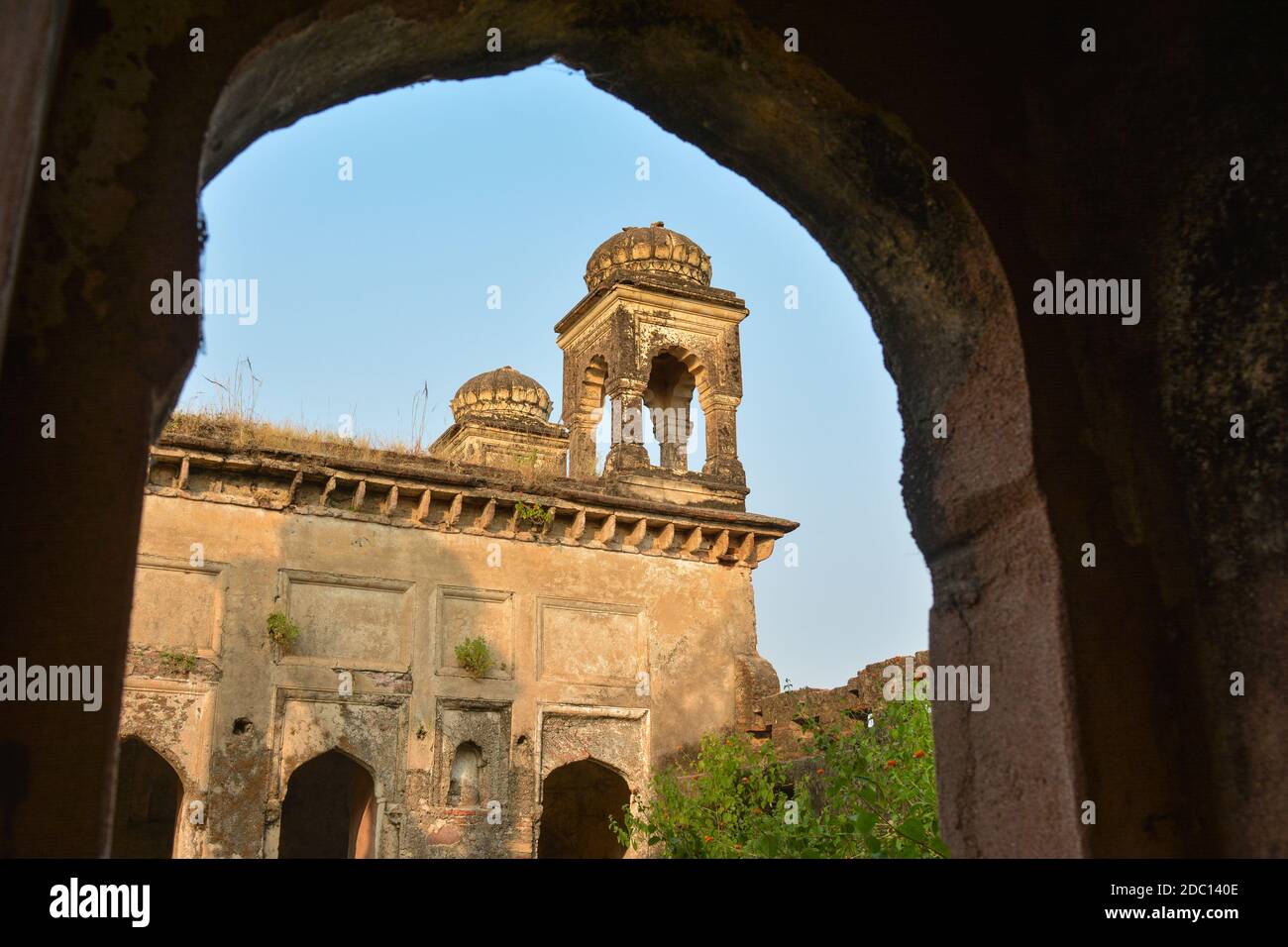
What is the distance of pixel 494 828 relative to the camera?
38.7ft

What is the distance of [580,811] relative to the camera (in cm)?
1473

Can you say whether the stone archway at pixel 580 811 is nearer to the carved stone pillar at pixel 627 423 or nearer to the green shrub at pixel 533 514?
the green shrub at pixel 533 514

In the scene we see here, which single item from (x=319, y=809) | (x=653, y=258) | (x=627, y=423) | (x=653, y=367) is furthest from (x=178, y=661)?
(x=653, y=258)

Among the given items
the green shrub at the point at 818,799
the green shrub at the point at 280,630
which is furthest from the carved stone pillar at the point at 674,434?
the green shrub at the point at 280,630

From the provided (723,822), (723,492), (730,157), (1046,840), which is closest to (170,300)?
(730,157)

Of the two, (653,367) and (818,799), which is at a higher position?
(653,367)

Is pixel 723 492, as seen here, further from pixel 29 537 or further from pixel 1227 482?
pixel 29 537

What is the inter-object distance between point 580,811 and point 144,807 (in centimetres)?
522

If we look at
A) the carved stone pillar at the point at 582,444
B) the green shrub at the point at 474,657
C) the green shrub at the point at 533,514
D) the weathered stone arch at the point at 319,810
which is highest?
the carved stone pillar at the point at 582,444

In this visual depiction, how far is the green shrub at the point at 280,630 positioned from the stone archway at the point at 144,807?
3.58 m

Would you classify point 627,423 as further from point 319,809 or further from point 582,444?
point 319,809

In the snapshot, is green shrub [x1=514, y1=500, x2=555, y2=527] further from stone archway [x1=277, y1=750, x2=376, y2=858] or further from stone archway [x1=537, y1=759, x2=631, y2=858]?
stone archway [x1=277, y1=750, x2=376, y2=858]

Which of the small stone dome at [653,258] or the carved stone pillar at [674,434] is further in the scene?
the small stone dome at [653,258]

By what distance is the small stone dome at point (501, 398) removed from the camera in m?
17.7
